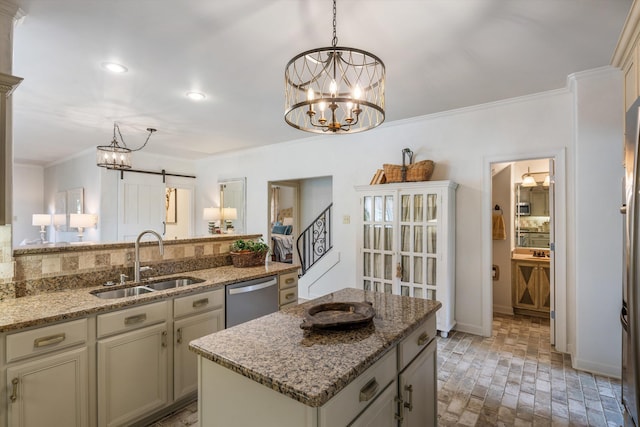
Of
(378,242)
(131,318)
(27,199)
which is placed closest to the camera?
(131,318)

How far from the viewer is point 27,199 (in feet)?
26.8

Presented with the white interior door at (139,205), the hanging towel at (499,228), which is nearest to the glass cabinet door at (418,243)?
the hanging towel at (499,228)

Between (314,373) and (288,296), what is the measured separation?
2.14 meters

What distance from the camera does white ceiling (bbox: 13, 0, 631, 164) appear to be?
6.68 feet

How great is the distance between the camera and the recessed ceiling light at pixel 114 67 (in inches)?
108

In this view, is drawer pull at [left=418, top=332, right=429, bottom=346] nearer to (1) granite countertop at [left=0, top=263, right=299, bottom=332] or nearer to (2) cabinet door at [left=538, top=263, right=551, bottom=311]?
(1) granite countertop at [left=0, top=263, right=299, bottom=332]

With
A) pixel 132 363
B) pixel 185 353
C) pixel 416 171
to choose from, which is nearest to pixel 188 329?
pixel 185 353

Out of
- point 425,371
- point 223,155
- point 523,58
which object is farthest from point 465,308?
point 223,155

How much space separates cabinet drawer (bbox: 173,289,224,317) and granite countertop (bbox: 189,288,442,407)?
3.01 feet

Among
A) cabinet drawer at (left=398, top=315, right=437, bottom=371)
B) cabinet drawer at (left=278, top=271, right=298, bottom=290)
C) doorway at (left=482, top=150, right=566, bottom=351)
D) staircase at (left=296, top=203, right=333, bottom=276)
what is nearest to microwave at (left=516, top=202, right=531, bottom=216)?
doorway at (left=482, top=150, right=566, bottom=351)

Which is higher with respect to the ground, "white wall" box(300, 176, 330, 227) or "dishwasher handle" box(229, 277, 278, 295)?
"white wall" box(300, 176, 330, 227)

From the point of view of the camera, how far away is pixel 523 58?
266 centimetres

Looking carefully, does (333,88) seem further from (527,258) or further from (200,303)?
(527,258)

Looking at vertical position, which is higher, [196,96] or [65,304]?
[196,96]
